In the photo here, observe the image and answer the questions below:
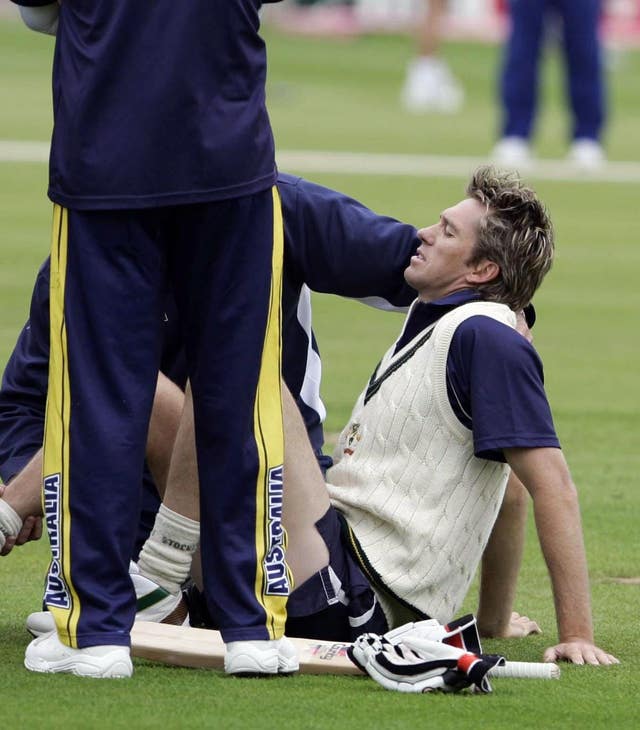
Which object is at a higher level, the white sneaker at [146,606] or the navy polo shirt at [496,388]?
the navy polo shirt at [496,388]

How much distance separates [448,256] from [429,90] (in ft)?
65.6

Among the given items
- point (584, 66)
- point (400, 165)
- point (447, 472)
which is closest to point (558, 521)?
point (447, 472)

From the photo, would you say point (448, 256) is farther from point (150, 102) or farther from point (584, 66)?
point (584, 66)

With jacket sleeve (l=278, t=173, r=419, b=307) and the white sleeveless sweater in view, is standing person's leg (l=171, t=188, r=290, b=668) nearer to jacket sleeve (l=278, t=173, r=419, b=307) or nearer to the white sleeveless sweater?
the white sleeveless sweater

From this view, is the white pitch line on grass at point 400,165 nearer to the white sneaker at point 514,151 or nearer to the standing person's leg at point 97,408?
the white sneaker at point 514,151

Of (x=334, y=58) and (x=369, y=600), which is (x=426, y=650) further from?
(x=334, y=58)

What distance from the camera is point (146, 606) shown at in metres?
4.10

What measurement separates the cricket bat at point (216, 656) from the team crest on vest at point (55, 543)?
8.8 inches

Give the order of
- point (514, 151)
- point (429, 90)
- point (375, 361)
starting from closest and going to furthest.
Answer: point (375, 361) → point (514, 151) → point (429, 90)

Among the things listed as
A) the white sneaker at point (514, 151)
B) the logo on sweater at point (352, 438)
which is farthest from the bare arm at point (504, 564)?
the white sneaker at point (514, 151)

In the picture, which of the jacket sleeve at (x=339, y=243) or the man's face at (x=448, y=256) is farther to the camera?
the jacket sleeve at (x=339, y=243)

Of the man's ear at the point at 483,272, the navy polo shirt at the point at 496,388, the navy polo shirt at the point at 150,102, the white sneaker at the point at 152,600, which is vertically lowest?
the white sneaker at the point at 152,600

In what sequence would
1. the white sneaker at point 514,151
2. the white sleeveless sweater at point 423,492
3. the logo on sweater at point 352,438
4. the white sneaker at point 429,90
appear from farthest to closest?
the white sneaker at point 429,90, the white sneaker at point 514,151, the logo on sweater at point 352,438, the white sleeveless sweater at point 423,492

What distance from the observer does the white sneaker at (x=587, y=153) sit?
1675 cm
